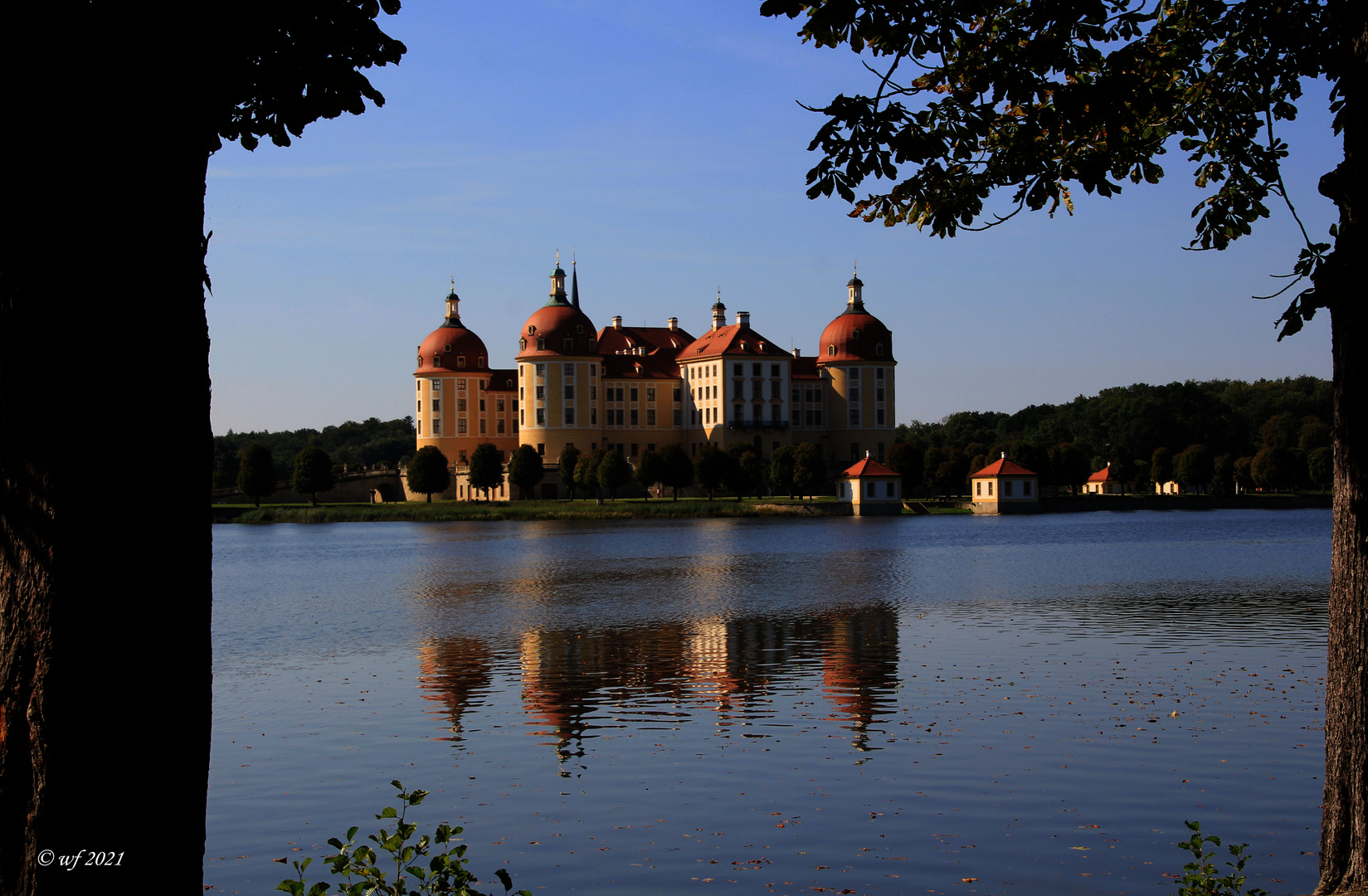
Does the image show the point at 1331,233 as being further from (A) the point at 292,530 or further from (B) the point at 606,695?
(A) the point at 292,530

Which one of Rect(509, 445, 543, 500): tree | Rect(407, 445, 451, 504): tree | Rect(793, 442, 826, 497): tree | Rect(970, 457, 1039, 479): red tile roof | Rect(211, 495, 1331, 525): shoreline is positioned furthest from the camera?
Rect(407, 445, 451, 504): tree

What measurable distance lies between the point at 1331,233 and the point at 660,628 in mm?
16561

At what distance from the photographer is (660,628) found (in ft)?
69.3

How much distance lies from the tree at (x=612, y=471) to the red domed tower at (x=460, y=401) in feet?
63.5

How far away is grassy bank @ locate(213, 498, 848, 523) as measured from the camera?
77.6m

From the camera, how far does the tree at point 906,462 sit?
295ft

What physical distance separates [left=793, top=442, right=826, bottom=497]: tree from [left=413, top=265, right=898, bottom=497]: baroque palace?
12137 millimetres

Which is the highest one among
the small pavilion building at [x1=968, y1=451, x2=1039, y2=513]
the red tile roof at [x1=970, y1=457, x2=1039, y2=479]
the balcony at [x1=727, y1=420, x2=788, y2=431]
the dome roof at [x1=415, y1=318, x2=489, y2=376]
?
the dome roof at [x1=415, y1=318, x2=489, y2=376]

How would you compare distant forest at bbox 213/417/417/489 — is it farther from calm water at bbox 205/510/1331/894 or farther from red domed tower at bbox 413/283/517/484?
calm water at bbox 205/510/1331/894

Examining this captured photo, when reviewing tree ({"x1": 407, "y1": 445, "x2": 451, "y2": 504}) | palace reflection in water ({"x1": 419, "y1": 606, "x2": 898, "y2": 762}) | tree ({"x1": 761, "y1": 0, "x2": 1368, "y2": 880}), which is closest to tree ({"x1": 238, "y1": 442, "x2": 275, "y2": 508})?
tree ({"x1": 407, "y1": 445, "x2": 451, "y2": 504})

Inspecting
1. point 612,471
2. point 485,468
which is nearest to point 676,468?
point 612,471

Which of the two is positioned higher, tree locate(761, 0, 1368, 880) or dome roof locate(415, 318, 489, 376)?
dome roof locate(415, 318, 489, 376)

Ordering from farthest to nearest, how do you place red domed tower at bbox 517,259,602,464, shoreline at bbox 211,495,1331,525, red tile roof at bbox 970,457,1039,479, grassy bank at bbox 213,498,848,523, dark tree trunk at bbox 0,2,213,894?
red domed tower at bbox 517,259,602,464
red tile roof at bbox 970,457,1039,479
shoreline at bbox 211,495,1331,525
grassy bank at bbox 213,498,848,523
dark tree trunk at bbox 0,2,213,894

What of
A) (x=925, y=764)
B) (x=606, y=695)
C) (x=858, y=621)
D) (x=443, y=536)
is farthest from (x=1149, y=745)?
(x=443, y=536)
